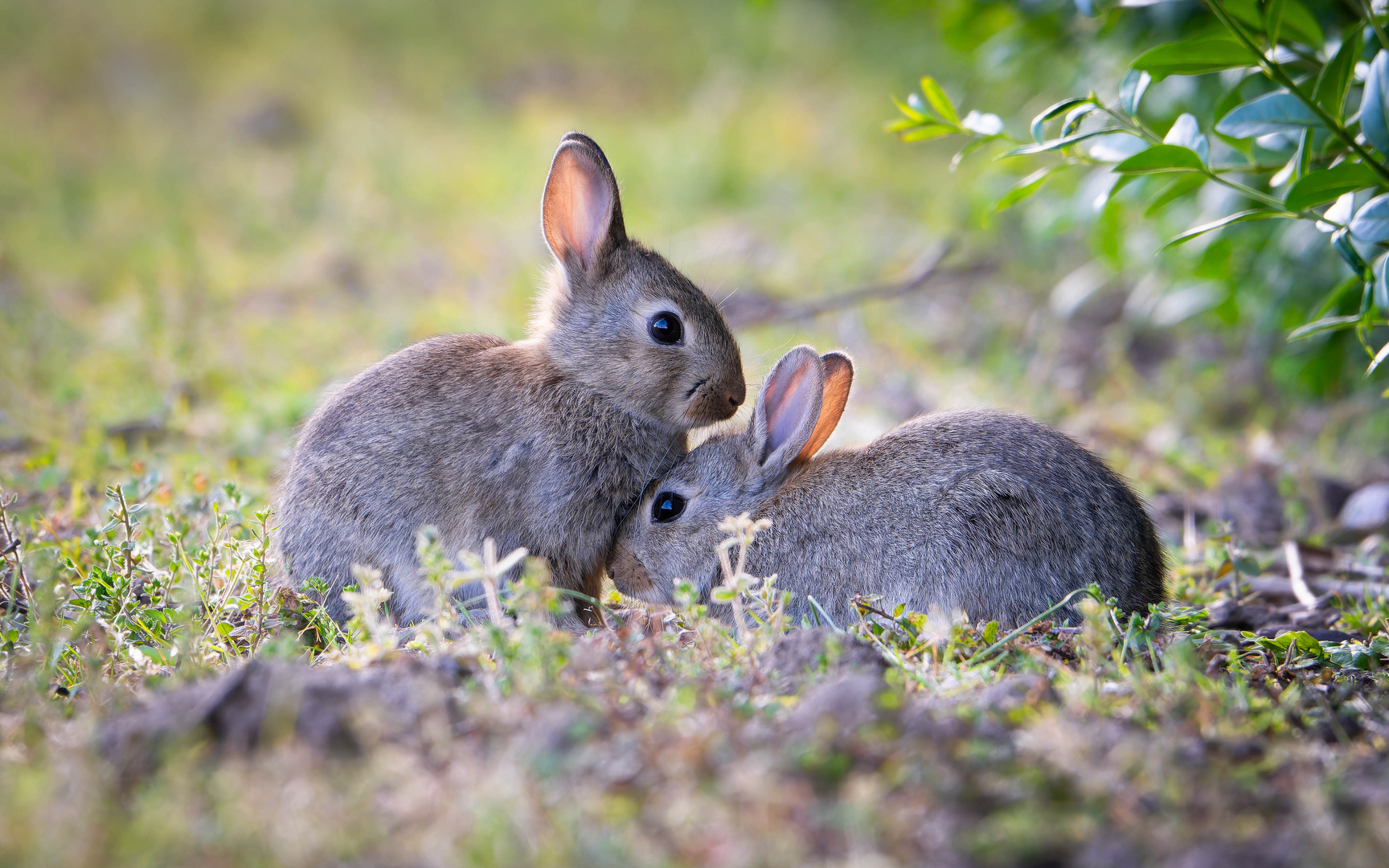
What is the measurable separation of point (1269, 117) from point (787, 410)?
2.01 meters

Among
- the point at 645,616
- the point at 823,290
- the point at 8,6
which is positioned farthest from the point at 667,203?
the point at 8,6

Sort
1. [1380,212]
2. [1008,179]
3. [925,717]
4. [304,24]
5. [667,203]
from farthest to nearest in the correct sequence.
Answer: [304,24] → [667,203] → [1008,179] → [1380,212] → [925,717]

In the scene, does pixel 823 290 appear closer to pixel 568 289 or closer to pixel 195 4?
pixel 568 289

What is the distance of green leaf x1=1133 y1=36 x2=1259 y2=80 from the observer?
3.16m

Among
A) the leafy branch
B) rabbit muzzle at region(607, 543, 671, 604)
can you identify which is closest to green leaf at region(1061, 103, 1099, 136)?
the leafy branch

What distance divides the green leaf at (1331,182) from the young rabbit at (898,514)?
1.17 metres

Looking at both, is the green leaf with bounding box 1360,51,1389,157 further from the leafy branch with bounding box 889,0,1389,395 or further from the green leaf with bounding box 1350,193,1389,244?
the green leaf with bounding box 1350,193,1389,244

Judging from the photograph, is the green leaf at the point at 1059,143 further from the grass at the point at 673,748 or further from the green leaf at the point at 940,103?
the grass at the point at 673,748

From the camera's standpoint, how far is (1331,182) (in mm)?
3021

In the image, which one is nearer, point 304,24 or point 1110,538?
point 1110,538

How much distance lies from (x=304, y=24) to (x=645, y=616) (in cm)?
1494

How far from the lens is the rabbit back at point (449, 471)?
3.67 meters

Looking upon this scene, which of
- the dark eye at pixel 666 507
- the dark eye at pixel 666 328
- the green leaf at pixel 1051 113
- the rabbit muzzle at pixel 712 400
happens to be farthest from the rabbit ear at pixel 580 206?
the green leaf at pixel 1051 113

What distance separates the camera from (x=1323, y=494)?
5188 mm
